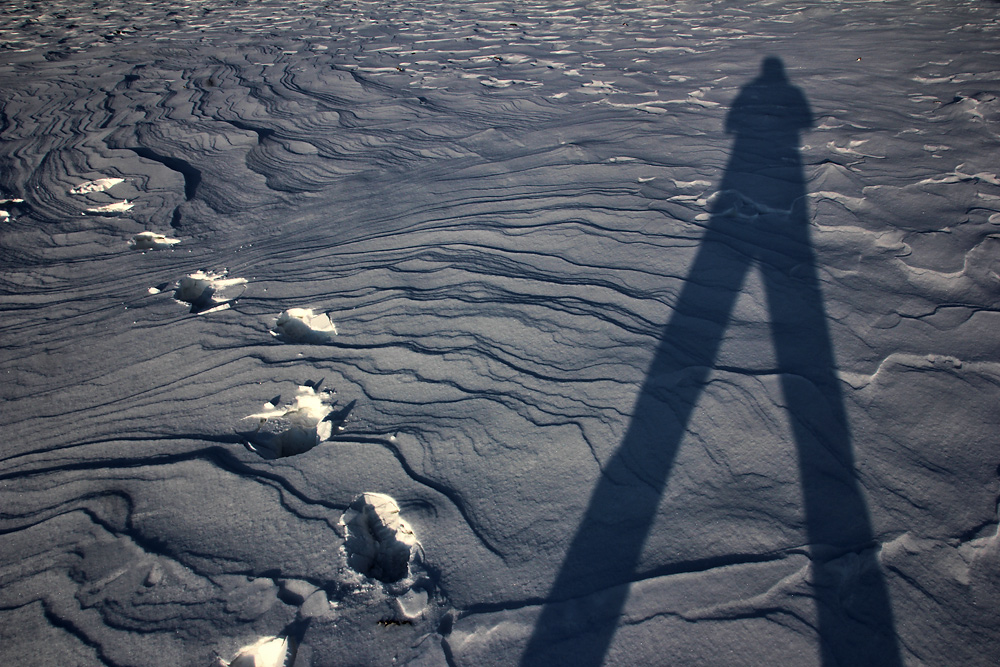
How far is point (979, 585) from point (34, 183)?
545cm

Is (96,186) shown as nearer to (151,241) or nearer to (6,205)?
(6,205)

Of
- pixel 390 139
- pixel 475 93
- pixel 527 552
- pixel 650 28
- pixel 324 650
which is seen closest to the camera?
pixel 324 650

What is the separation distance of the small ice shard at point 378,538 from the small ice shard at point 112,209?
2.95 metres

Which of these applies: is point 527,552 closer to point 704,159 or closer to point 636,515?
point 636,515

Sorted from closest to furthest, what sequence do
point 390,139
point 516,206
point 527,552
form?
point 527,552, point 516,206, point 390,139

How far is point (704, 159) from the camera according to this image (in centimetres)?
354

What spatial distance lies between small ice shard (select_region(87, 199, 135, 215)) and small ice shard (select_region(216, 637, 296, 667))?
312cm

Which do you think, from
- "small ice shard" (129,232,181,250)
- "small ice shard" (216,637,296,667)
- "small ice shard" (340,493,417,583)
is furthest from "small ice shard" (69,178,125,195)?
"small ice shard" (216,637,296,667)

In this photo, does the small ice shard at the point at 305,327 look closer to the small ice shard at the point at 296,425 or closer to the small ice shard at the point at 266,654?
the small ice shard at the point at 296,425

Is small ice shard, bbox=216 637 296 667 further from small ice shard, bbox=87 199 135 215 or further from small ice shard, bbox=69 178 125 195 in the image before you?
small ice shard, bbox=69 178 125 195

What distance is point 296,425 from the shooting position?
77.0 inches

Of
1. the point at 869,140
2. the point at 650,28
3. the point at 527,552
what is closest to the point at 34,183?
the point at 527,552

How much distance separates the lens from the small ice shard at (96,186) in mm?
3541

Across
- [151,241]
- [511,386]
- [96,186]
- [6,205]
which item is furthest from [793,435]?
[6,205]
